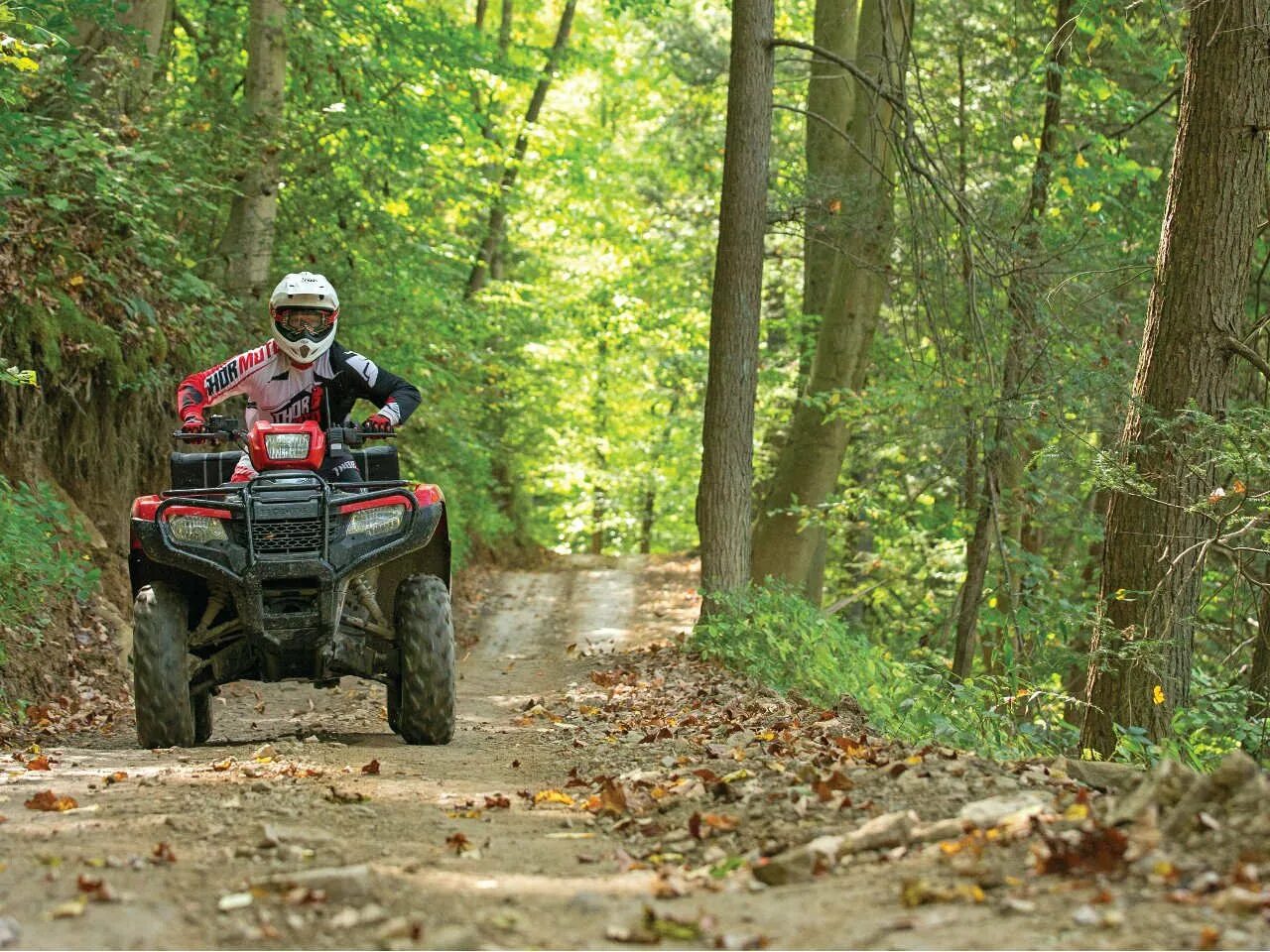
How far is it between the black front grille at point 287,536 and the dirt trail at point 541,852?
1.08m

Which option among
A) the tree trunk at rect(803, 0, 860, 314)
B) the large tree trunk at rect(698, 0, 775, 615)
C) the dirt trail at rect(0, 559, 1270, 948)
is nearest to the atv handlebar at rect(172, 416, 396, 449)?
the dirt trail at rect(0, 559, 1270, 948)

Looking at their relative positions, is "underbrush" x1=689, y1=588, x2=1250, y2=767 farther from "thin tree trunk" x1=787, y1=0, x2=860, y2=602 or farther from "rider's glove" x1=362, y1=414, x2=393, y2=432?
"thin tree trunk" x1=787, y1=0, x2=860, y2=602

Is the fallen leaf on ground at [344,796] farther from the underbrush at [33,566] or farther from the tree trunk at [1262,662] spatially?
the tree trunk at [1262,662]

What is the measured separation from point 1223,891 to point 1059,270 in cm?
961

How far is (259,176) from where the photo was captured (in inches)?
586

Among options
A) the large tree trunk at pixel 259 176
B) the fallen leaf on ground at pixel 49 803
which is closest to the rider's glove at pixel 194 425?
the fallen leaf on ground at pixel 49 803

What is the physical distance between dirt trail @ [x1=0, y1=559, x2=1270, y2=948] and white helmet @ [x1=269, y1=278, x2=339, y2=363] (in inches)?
91.2

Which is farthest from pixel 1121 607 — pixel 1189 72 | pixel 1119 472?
pixel 1189 72

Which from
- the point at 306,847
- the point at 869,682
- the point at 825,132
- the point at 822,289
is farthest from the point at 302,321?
the point at 822,289

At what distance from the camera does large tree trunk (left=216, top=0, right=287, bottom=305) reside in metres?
14.7

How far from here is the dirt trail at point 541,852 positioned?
3793 mm

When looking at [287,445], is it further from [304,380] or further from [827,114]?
[827,114]

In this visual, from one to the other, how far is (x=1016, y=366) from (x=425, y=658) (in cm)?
723

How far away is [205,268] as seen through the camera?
15.0 metres
